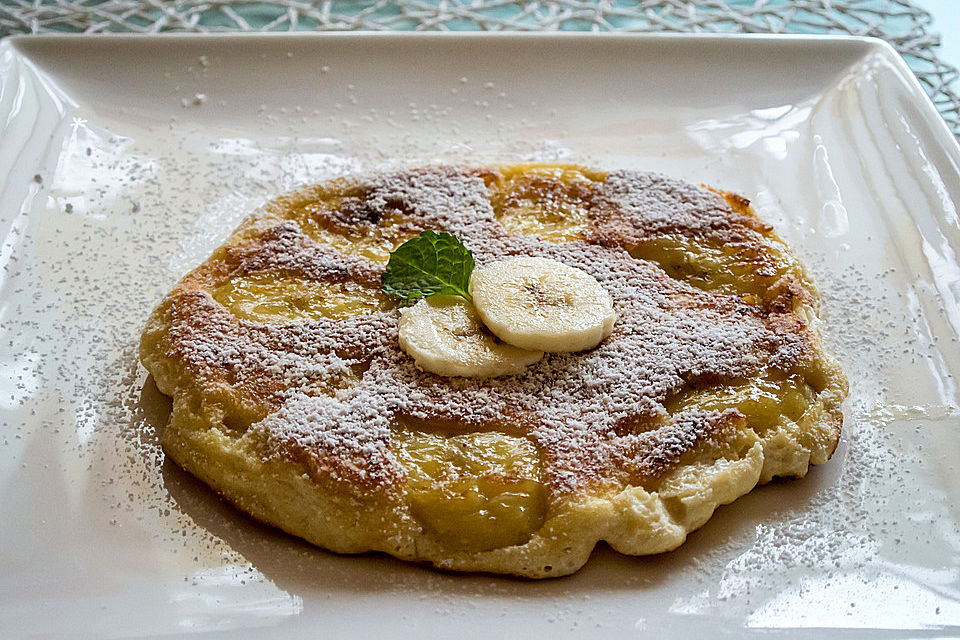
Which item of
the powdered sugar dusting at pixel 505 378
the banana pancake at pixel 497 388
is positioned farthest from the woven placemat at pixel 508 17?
the powdered sugar dusting at pixel 505 378

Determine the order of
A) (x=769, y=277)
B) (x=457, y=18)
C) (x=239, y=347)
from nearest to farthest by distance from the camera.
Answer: (x=239, y=347), (x=769, y=277), (x=457, y=18)

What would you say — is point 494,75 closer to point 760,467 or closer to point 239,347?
point 239,347

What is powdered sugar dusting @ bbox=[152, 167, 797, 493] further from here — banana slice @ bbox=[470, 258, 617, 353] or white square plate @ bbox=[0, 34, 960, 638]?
white square plate @ bbox=[0, 34, 960, 638]

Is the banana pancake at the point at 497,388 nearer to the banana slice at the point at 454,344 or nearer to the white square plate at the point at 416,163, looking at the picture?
the banana slice at the point at 454,344

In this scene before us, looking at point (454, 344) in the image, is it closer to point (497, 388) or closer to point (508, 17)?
point (497, 388)

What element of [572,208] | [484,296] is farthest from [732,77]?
[484,296]

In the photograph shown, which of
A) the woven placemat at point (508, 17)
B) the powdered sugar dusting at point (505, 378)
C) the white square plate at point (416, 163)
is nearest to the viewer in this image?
the white square plate at point (416, 163)
